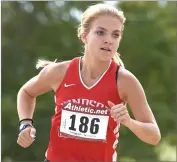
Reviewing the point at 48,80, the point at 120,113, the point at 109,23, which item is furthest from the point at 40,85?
the point at 120,113

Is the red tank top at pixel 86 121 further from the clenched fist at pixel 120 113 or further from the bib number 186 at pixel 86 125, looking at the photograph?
the clenched fist at pixel 120 113

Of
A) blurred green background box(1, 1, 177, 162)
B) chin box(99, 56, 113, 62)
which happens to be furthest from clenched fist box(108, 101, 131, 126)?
A: blurred green background box(1, 1, 177, 162)

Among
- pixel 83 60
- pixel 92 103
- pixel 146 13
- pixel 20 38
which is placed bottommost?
pixel 92 103

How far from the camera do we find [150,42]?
755 inches

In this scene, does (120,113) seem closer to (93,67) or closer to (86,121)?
(86,121)

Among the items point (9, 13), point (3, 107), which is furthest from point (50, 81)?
point (9, 13)

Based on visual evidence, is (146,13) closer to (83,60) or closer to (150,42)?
(150,42)

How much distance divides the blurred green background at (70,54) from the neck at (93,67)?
12231mm

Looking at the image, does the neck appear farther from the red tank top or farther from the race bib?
the race bib

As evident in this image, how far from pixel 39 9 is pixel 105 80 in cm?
1479

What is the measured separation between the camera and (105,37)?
11.2 feet

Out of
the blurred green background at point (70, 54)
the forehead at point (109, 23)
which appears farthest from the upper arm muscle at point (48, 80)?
the blurred green background at point (70, 54)

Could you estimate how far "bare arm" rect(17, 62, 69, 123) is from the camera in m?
3.61

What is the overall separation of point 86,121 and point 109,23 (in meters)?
0.62
